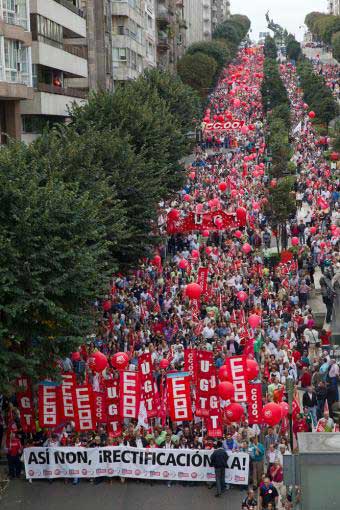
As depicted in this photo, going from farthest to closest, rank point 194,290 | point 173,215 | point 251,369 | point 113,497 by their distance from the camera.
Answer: point 173,215, point 194,290, point 251,369, point 113,497

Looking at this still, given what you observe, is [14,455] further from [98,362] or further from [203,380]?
[203,380]

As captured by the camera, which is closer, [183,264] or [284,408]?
[284,408]

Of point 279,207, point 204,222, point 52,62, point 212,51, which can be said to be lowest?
point 204,222

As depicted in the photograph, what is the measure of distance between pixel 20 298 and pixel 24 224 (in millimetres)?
1743

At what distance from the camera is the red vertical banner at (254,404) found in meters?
22.4

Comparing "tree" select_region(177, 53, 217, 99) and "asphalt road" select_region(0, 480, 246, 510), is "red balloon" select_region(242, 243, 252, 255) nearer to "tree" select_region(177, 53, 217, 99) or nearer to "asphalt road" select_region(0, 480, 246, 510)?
"asphalt road" select_region(0, 480, 246, 510)

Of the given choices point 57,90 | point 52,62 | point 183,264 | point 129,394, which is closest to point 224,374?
point 129,394

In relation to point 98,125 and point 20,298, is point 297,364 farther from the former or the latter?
point 98,125

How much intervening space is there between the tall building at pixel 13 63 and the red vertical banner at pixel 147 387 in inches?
765

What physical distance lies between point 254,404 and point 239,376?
2.24 ft

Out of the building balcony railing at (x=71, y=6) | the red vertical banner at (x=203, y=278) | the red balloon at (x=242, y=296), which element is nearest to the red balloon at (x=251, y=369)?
the red balloon at (x=242, y=296)

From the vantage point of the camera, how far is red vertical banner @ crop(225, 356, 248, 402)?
22.5m

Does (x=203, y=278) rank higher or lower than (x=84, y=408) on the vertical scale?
higher

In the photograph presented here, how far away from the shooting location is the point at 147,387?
22.9 m
